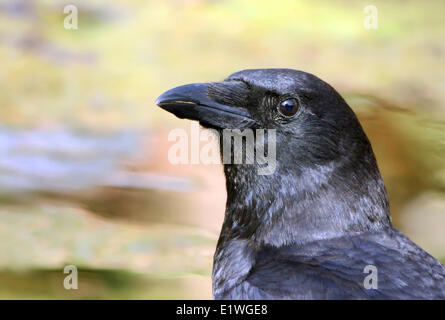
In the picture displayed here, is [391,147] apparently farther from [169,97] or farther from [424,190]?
[169,97]

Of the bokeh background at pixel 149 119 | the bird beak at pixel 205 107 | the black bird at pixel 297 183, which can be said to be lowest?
the black bird at pixel 297 183

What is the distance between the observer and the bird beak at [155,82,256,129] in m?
3.38

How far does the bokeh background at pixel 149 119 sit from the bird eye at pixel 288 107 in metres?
Answer: 2.05

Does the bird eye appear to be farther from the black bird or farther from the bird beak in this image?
the bird beak

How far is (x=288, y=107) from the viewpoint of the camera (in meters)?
3.31

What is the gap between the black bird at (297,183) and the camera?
10.6 feet

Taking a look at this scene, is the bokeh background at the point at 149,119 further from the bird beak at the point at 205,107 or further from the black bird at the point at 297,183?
the bird beak at the point at 205,107

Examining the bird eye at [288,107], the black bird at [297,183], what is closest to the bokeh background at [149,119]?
the black bird at [297,183]

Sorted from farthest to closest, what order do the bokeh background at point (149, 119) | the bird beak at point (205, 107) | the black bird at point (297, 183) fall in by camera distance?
the bokeh background at point (149, 119) → the bird beak at point (205, 107) → the black bird at point (297, 183)

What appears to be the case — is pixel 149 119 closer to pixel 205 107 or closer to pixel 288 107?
pixel 205 107

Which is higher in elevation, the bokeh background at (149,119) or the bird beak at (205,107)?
the bokeh background at (149,119)

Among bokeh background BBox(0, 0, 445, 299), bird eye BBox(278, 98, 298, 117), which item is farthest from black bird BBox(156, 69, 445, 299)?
bokeh background BBox(0, 0, 445, 299)

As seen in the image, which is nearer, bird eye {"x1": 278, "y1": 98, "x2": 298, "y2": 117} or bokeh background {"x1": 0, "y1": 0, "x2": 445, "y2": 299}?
bird eye {"x1": 278, "y1": 98, "x2": 298, "y2": 117}

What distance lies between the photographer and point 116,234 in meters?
5.97
